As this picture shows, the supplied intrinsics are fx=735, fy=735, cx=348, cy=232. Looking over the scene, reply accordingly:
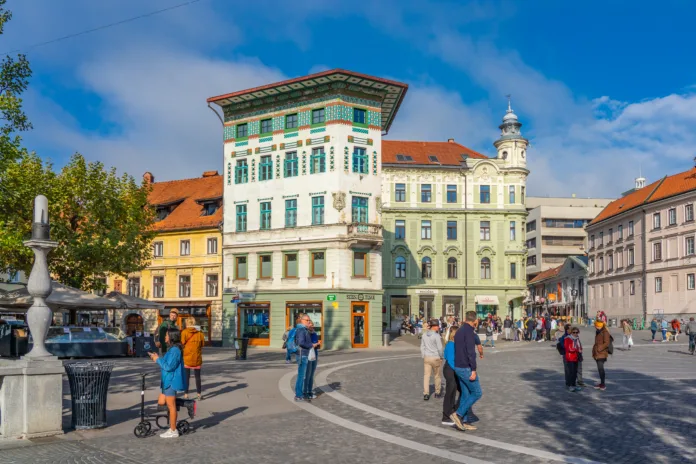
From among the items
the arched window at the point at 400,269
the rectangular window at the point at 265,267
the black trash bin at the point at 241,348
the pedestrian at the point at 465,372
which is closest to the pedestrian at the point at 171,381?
the pedestrian at the point at 465,372

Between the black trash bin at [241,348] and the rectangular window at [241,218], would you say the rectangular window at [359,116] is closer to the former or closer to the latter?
the rectangular window at [241,218]

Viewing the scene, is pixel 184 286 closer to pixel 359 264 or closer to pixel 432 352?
pixel 359 264

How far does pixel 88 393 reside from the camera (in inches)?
452

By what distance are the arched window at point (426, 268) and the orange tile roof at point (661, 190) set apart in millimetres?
20008

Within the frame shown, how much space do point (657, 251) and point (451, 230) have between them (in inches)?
715

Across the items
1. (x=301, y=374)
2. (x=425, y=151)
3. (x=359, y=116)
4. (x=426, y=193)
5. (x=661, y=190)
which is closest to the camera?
(x=301, y=374)

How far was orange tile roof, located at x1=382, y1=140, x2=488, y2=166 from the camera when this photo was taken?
6316cm

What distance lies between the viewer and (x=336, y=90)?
39656mm

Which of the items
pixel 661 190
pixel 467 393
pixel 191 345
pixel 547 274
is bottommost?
pixel 467 393

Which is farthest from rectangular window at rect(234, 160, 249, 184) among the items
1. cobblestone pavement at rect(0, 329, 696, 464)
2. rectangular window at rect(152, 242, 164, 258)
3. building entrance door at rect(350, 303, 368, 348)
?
cobblestone pavement at rect(0, 329, 696, 464)

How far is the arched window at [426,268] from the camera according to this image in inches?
2450

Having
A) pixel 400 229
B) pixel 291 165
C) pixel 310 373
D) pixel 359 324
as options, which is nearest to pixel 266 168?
pixel 291 165

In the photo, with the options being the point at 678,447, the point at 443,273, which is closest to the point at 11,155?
the point at 678,447

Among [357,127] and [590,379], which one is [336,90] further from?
[590,379]
